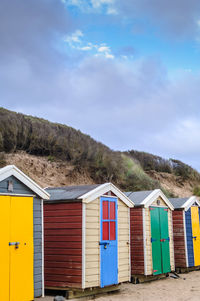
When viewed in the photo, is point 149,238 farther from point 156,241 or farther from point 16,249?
point 16,249

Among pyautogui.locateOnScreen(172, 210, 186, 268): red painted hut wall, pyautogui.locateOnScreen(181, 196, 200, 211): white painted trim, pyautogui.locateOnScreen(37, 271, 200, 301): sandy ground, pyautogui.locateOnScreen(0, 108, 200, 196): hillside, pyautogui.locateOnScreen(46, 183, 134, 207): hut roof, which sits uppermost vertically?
pyautogui.locateOnScreen(0, 108, 200, 196): hillside

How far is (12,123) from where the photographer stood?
18891mm

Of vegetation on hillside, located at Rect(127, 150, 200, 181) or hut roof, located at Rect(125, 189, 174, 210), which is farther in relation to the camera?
vegetation on hillside, located at Rect(127, 150, 200, 181)

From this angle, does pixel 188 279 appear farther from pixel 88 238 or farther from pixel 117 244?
pixel 88 238

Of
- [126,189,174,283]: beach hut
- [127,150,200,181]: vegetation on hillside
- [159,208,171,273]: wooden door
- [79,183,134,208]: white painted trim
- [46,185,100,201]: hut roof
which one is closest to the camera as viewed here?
[79,183,134,208]: white painted trim

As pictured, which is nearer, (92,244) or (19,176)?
(19,176)

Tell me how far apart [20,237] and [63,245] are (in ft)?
5.70

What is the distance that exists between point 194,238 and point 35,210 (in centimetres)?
844

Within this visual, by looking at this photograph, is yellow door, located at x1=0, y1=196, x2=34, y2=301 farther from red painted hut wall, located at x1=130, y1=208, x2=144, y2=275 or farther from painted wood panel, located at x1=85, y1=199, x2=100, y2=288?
red painted hut wall, located at x1=130, y1=208, x2=144, y2=275

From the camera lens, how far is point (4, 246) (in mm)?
7156

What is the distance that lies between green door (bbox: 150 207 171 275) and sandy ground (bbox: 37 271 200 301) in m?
0.49

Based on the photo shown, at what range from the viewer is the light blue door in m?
9.29

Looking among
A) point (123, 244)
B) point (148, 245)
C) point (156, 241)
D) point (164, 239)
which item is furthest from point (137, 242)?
point (123, 244)

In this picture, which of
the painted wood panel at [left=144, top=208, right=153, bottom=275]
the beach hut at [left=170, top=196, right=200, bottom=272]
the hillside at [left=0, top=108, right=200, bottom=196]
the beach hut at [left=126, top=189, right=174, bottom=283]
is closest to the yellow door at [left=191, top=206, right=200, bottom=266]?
the beach hut at [left=170, top=196, right=200, bottom=272]
